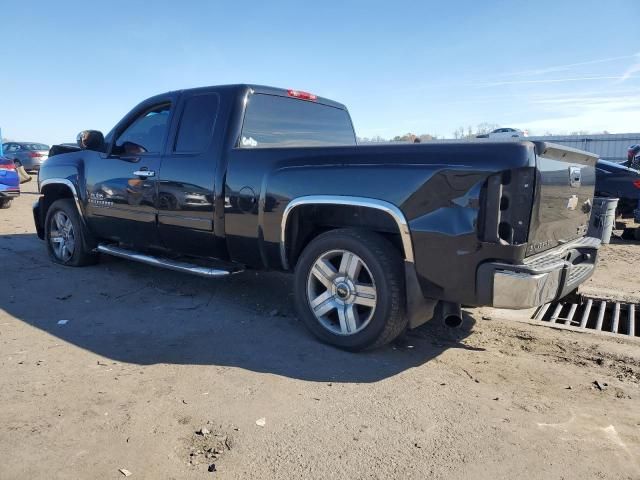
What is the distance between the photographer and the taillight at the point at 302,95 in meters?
5.03

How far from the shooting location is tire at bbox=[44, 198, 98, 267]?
20.1 feet

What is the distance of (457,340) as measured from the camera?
4109 millimetres

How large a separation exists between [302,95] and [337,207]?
1.94 metres

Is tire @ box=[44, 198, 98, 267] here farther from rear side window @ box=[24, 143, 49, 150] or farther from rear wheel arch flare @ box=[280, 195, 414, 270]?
rear side window @ box=[24, 143, 49, 150]

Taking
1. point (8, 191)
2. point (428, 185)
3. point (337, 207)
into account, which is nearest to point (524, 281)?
point (428, 185)

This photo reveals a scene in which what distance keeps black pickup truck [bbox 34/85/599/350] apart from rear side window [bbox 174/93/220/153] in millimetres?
15

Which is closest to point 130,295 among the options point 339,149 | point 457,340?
point 339,149

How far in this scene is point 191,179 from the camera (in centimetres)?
454

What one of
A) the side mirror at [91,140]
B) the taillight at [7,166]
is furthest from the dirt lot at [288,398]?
the taillight at [7,166]

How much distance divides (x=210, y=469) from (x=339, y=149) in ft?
7.37

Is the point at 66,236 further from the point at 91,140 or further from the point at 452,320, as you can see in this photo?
the point at 452,320

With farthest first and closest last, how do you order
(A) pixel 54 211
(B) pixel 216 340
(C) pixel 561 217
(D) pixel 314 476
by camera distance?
(A) pixel 54 211, (B) pixel 216 340, (C) pixel 561 217, (D) pixel 314 476

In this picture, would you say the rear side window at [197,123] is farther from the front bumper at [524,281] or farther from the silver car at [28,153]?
the silver car at [28,153]

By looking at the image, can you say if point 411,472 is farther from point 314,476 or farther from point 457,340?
point 457,340
